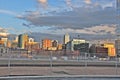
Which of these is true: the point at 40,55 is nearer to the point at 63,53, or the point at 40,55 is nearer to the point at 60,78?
the point at 63,53

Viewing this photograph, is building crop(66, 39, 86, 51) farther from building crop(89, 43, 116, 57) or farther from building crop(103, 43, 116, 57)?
building crop(103, 43, 116, 57)

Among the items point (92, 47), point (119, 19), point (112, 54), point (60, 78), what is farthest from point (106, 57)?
point (60, 78)

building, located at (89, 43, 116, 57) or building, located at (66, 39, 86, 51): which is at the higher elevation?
building, located at (66, 39, 86, 51)

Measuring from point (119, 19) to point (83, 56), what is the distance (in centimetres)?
629

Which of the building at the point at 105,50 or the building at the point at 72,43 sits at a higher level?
the building at the point at 72,43

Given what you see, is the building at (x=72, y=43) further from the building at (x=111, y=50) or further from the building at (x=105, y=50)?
the building at (x=111, y=50)

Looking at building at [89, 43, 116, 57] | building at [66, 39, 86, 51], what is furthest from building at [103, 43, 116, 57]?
building at [66, 39, 86, 51]

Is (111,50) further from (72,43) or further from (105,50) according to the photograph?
(72,43)

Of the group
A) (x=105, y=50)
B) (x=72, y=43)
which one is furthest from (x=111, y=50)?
(x=72, y=43)

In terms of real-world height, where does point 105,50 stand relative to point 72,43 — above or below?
below

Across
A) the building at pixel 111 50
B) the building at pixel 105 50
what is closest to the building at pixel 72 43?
the building at pixel 105 50

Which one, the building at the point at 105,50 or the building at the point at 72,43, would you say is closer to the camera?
the building at the point at 105,50

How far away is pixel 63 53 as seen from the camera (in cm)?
4312

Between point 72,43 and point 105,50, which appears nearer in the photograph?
point 105,50
